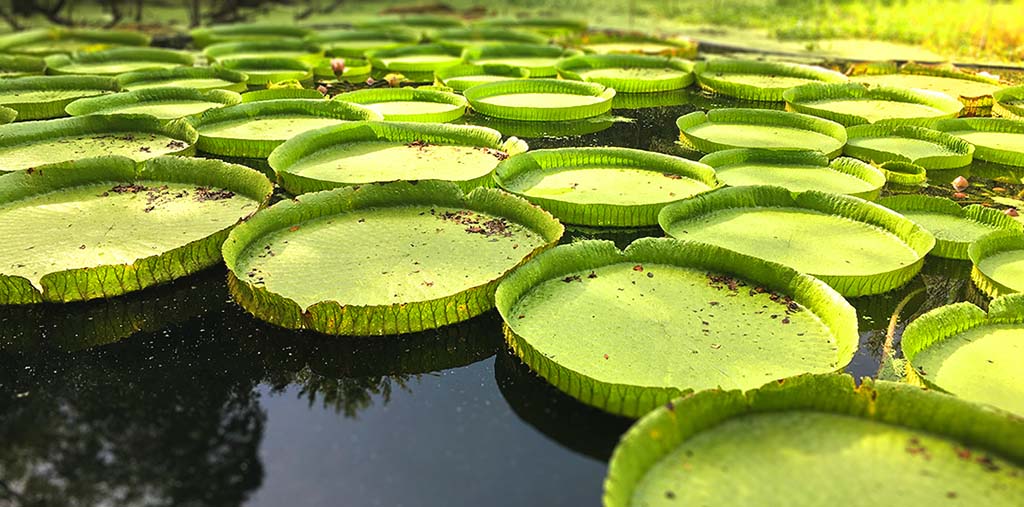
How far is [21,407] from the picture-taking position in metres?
2.84

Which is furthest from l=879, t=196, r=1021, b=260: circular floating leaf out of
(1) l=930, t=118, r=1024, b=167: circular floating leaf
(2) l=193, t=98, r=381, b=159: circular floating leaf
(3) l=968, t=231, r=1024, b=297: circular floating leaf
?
(2) l=193, t=98, r=381, b=159: circular floating leaf

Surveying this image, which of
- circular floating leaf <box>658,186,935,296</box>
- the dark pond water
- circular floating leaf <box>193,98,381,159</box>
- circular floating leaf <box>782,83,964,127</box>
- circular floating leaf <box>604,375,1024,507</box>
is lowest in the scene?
the dark pond water

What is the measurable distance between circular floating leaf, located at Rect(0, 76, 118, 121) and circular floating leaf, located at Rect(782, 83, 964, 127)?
22.2 feet

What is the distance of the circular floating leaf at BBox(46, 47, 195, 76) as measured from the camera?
8.39 meters

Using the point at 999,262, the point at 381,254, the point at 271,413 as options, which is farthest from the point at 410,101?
the point at 999,262

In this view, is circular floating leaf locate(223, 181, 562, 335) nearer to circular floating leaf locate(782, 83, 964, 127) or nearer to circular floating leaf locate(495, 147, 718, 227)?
circular floating leaf locate(495, 147, 718, 227)

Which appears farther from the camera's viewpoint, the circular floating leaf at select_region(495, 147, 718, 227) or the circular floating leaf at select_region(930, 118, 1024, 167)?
the circular floating leaf at select_region(930, 118, 1024, 167)

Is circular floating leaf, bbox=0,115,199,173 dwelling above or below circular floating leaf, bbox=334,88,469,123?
below

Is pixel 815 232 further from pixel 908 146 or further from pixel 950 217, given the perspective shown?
pixel 908 146

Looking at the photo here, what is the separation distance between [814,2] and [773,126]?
36.2 feet

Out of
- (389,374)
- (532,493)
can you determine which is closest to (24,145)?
(389,374)

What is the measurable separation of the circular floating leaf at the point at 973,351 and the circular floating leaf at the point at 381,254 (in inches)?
66.8

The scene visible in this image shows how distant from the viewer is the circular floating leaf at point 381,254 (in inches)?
129

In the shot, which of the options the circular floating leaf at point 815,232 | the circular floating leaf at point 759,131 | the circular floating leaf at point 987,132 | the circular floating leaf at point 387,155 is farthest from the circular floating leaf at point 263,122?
the circular floating leaf at point 987,132
